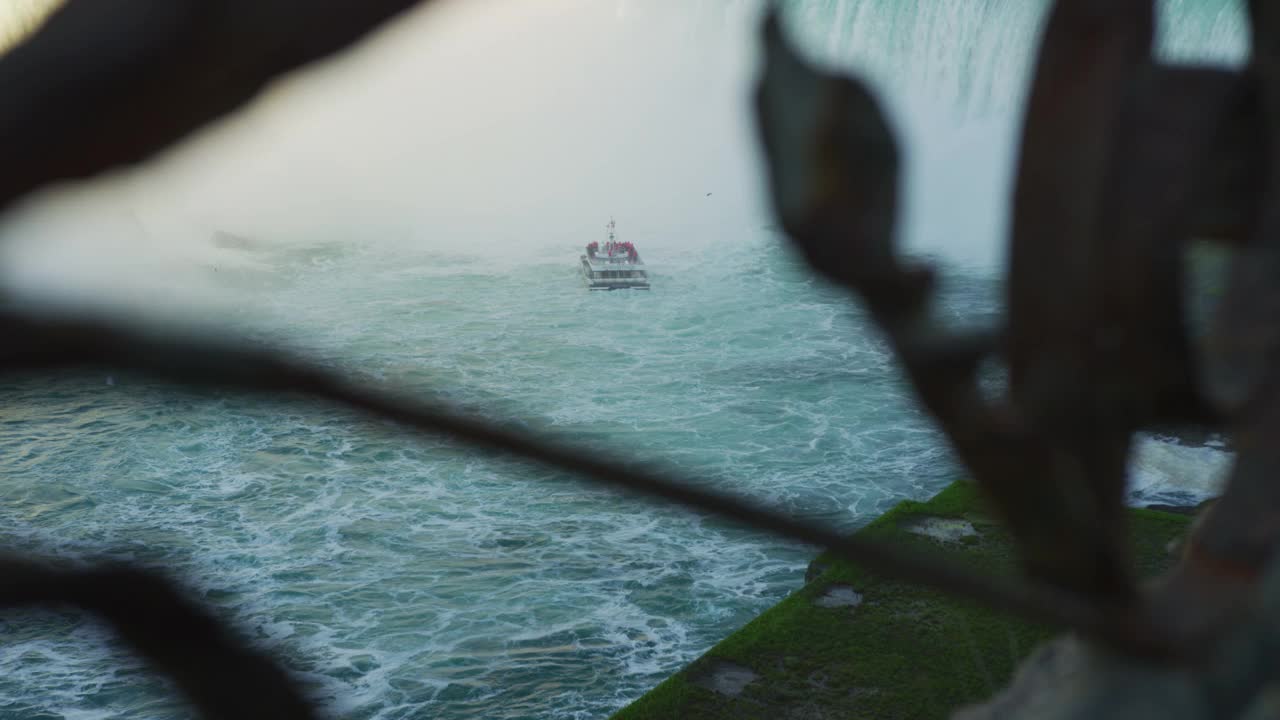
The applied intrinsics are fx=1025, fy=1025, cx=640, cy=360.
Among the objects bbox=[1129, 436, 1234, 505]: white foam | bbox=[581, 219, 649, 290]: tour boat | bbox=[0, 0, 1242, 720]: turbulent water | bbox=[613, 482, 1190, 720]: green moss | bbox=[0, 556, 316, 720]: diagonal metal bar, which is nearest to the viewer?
bbox=[0, 556, 316, 720]: diagonal metal bar

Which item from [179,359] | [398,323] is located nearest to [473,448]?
[179,359]

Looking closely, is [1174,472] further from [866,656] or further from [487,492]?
[487,492]

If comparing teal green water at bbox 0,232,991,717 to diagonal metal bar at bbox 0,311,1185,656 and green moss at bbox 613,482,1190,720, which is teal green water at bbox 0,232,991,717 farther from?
diagonal metal bar at bbox 0,311,1185,656

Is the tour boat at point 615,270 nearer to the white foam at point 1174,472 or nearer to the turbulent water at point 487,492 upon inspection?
the turbulent water at point 487,492

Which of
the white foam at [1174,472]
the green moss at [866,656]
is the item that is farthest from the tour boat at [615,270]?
the green moss at [866,656]

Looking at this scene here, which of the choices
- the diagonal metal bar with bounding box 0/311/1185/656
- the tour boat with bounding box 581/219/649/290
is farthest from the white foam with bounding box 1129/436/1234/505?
the tour boat with bounding box 581/219/649/290

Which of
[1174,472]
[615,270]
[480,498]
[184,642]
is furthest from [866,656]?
[615,270]
